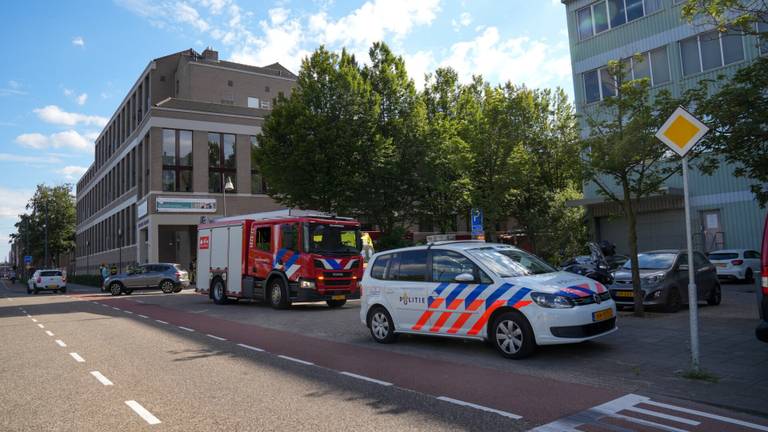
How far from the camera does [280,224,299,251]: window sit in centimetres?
1631

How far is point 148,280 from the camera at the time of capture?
30.3 metres

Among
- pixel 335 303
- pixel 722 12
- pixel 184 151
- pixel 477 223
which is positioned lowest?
pixel 335 303

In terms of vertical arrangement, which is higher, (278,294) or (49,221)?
(49,221)

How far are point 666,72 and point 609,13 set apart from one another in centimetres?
443

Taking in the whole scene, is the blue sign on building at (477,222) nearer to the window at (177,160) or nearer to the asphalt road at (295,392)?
the asphalt road at (295,392)

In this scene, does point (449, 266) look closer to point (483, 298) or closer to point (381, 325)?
point (483, 298)

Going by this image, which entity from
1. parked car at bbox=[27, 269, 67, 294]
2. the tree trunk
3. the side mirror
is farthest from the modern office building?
parked car at bbox=[27, 269, 67, 294]

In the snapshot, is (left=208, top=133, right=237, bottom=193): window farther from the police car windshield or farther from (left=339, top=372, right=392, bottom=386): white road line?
(left=339, top=372, right=392, bottom=386): white road line

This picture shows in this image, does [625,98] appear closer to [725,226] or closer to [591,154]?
[591,154]

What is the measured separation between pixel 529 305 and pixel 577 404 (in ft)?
7.25

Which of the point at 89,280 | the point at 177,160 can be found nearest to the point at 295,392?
the point at 177,160

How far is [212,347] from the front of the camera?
9938 mm

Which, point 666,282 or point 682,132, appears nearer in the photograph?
point 682,132

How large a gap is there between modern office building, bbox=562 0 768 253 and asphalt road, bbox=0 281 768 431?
17635 millimetres
